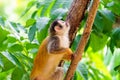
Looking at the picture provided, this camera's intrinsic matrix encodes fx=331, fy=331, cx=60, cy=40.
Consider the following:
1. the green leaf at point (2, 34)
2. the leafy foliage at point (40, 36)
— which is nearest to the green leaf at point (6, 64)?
the leafy foliage at point (40, 36)

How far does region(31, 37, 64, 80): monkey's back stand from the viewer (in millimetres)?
2161

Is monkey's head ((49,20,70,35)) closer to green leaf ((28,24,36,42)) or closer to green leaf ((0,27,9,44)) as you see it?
green leaf ((28,24,36,42))

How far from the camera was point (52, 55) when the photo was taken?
2.26m

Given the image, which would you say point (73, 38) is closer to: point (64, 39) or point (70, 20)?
point (70, 20)

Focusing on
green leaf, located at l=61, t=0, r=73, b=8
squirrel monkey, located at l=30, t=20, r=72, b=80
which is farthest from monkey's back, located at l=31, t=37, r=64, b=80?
green leaf, located at l=61, t=0, r=73, b=8

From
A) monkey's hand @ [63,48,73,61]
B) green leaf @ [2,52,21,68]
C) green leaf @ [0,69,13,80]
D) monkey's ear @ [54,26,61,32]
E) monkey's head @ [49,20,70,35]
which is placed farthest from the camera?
monkey's ear @ [54,26,61,32]

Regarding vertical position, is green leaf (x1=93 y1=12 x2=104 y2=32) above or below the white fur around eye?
above

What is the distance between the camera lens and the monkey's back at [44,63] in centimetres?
216

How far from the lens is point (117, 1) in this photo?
1972mm

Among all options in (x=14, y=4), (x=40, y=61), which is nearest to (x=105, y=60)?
(x=40, y=61)

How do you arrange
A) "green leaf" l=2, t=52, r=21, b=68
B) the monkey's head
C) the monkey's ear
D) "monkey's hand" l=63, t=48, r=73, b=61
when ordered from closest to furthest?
"green leaf" l=2, t=52, r=21, b=68 < "monkey's hand" l=63, t=48, r=73, b=61 < the monkey's head < the monkey's ear

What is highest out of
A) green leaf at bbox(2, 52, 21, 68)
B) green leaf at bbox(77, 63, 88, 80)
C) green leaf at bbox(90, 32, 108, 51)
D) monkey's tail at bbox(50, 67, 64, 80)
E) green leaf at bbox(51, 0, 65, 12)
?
green leaf at bbox(51, 0, 65, 12)

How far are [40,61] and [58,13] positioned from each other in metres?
0.47

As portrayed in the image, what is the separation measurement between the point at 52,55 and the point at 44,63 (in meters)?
0.08
